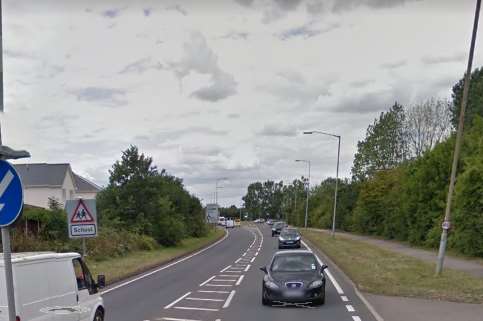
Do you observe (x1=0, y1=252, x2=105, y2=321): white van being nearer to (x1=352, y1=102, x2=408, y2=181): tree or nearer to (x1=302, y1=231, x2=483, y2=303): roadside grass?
(x1=302, y1=231, x2=483, y2=303): roadside grass

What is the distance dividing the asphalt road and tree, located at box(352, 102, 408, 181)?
51360mm

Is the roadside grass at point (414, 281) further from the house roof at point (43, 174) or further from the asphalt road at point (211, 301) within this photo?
the house roof at point (43, 174)

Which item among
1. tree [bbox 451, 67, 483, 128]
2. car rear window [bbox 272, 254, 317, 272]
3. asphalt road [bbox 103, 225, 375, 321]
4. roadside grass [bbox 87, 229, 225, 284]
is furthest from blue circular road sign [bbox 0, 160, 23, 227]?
tree [bbox 451, 67, 483, 128]

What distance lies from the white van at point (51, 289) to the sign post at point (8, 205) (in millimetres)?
1420

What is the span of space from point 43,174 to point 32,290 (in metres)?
64.4

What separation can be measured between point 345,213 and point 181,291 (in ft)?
213

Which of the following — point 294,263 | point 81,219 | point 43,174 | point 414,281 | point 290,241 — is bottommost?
point 290,241

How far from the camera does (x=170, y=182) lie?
58750mm

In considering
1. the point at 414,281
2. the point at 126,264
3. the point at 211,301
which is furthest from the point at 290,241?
the point at 211,301

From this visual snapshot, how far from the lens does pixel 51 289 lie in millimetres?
8508

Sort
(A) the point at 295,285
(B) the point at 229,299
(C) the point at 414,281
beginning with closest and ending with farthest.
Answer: (A) the point at 295,285
(B) the point at 229,299
(C) the point at 414,281

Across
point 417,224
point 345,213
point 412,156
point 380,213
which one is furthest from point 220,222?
point 417,224

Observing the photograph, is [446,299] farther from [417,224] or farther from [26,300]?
[417,224]

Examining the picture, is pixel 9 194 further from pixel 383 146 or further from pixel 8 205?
pixel 383 146
